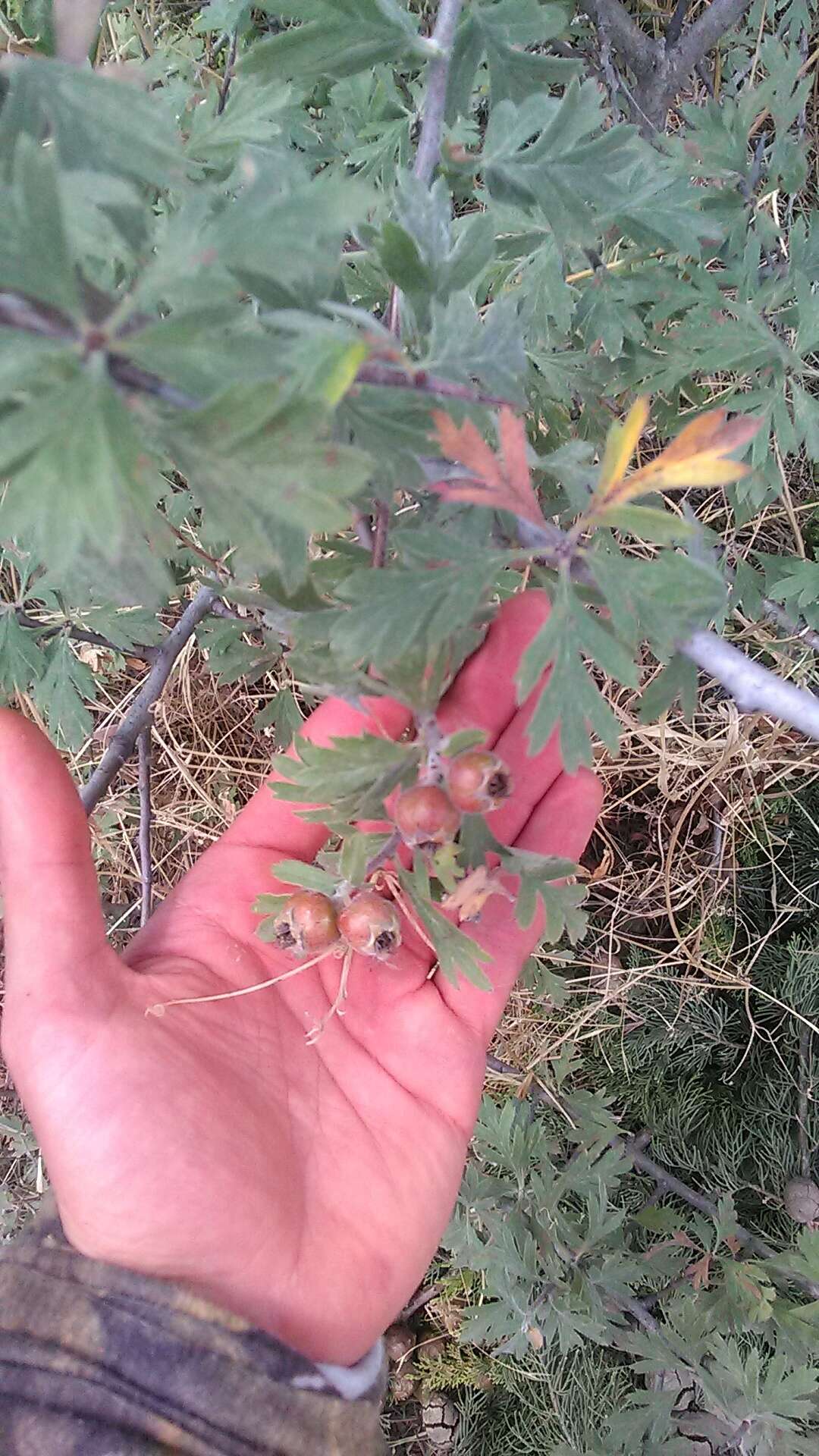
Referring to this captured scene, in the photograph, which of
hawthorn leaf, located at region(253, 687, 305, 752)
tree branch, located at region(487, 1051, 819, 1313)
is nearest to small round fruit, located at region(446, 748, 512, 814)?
hawthorn leaf, located at region(253, 687, 305, 752)

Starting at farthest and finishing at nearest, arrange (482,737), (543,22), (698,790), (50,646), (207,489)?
(698,790) → (50,646) → (543,22) → (482,737) → (207,489)

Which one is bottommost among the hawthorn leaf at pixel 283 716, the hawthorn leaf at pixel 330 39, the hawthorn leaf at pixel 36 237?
the hawthorn leaf at pixel 283 716

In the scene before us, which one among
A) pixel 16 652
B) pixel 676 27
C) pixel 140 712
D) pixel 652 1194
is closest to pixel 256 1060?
pixel 140 712

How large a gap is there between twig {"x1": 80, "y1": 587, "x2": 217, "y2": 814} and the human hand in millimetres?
280

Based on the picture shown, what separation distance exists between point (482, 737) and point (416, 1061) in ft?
3.46

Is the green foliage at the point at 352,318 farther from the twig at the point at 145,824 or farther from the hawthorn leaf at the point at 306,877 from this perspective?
the twig at the point at 145,824

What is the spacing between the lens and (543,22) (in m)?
1.39

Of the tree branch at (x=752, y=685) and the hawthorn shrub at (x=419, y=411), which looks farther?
the tree branch at (x=752, y=685)

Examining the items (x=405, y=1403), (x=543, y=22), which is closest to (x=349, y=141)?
(x=543, y=22)

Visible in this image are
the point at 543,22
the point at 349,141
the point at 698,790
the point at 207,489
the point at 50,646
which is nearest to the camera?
the point at 207,489

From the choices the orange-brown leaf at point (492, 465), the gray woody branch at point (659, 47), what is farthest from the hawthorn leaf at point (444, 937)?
the gray woody branch at point (659, 47)

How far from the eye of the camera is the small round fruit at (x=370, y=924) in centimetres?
143

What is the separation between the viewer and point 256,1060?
1.83 meters

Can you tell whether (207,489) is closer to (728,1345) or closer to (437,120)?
(437,120)
